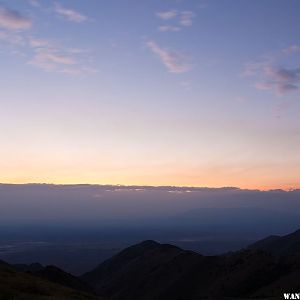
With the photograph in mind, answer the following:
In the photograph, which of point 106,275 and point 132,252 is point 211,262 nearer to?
point 106,275

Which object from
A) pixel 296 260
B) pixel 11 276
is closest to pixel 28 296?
pixel 11 276

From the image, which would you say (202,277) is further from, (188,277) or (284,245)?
(284,245)

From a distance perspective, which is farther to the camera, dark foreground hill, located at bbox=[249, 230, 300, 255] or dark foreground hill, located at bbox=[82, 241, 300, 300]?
dark foreground hill, located at bbox=[249, 230, 300, 255]

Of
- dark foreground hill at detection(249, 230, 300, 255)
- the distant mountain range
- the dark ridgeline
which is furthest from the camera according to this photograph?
dark foreground hill at detection(249, 230, 300, 255)

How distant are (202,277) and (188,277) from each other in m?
3.68

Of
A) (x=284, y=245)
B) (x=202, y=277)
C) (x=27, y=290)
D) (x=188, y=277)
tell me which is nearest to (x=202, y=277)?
(x=202, y=277)

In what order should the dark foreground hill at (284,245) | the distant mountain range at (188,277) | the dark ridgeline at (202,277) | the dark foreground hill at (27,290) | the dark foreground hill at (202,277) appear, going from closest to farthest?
the dark foreground hill at (27,290) < the distant mountain range at (188,277) < the dark foreground hill at (202,277) < the dark ridgeline at (202,277) < the dark foreground hill at (284,245)

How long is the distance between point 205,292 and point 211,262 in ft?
48.4

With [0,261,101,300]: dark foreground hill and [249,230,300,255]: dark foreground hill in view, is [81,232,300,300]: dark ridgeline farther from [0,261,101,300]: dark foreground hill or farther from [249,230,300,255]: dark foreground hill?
[249,230,300,255]: dark foreground hill

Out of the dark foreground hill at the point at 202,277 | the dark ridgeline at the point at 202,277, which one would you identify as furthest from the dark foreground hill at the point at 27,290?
the dark ridgeline at the point at 202,277

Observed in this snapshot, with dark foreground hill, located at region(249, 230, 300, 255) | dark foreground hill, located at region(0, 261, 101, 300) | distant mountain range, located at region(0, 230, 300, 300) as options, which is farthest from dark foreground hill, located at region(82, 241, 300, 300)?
dark foreground hill, located at region(249, 230, 300, 255)

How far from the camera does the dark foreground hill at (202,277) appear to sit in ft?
270

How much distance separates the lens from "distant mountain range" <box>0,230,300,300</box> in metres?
76.2

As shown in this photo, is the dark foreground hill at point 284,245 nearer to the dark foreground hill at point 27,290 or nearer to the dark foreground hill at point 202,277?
the dark foreground hill at point 202,277
